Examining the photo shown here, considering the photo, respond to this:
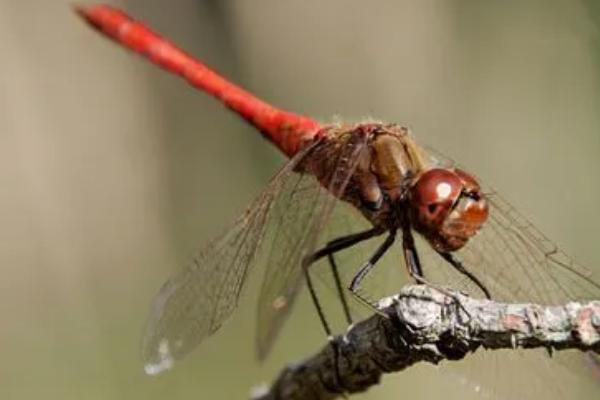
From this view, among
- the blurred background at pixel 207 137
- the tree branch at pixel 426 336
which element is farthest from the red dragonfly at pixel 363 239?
the blurred background at pixel 207 137

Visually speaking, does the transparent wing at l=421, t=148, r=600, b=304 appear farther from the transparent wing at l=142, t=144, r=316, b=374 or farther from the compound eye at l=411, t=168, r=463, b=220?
the transparent wing at l=142, t=144, r=316, b=374

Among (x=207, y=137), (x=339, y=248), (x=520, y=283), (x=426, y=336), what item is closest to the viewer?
(x=426, y=336)

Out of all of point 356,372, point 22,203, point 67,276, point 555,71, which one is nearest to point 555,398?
point 356,372

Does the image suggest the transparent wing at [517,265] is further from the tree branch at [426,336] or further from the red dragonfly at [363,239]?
the tree branch at [426,336]

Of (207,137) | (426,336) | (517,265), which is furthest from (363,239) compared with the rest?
(207,137)

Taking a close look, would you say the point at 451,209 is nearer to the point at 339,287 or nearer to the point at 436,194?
the point at 436,194

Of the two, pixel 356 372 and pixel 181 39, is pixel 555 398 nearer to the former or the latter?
pixel 356 372
